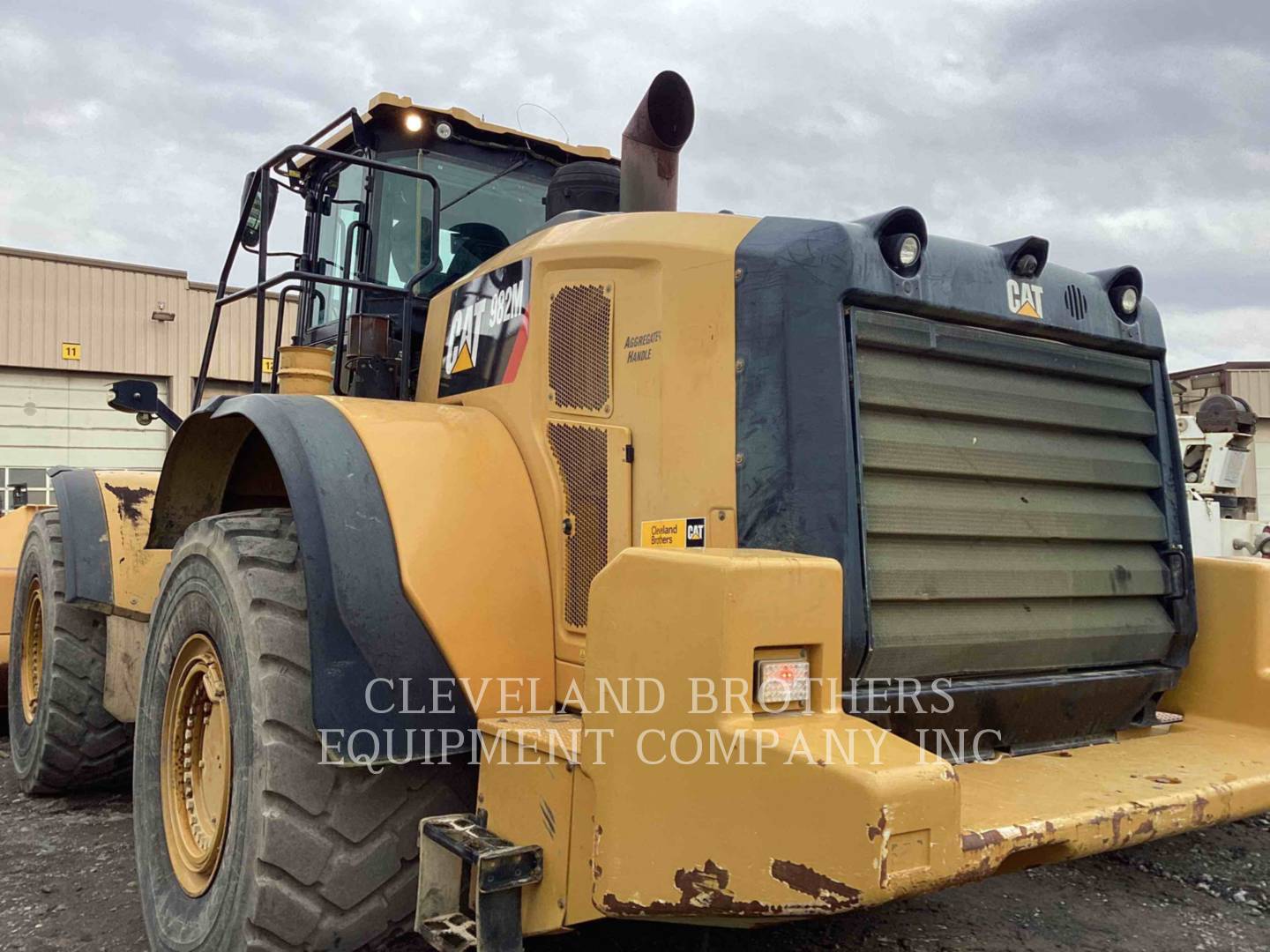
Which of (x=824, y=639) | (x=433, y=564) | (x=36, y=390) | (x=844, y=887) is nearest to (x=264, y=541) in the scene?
(x=433, y=564)

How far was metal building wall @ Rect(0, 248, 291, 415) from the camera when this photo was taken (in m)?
17.7

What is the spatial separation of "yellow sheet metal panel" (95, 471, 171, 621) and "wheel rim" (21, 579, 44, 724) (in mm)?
818

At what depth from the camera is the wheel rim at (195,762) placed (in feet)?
10.4

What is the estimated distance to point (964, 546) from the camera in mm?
3004

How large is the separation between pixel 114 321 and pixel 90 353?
71 cm

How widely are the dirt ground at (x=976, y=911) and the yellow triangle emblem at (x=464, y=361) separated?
1.76 meters

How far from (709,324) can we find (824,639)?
937mm

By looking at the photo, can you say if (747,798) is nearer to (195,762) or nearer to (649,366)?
(649,366)

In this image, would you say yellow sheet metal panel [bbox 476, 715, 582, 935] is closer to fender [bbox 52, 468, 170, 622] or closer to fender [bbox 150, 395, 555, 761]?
fender [bbox 150, 395, 555, 761]

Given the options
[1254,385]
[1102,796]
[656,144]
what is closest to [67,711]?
[656,144]

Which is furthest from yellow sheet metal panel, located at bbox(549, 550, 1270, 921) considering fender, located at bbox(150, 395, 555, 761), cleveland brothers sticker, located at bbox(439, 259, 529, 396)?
cleveland brothers sticker, located at bbox(439, 259, 529, 396)

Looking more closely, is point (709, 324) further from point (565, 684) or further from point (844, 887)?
point (844, 887)

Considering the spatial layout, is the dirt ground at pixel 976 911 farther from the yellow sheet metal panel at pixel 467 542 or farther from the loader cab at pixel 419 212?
the loader cab at pixel 419 212

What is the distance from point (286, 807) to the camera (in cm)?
272
